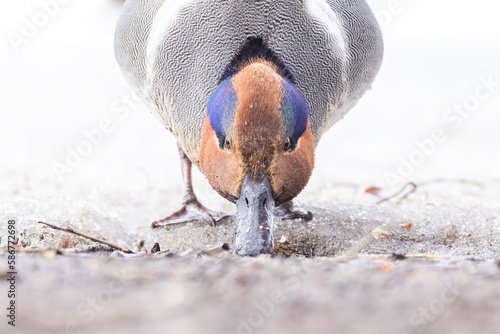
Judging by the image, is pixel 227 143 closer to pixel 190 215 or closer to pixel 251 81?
pixel 251 81

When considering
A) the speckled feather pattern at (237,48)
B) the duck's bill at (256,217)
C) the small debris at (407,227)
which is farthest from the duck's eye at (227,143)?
the small debris at (407,227)

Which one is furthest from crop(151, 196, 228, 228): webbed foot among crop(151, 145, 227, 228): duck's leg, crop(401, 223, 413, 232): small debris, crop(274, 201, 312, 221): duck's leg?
crop(401, 223, 413, 232): small debris

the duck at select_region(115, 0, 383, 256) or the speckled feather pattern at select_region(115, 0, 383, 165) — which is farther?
the speckled feather pattern at select_region(115, 0, 383, 165)

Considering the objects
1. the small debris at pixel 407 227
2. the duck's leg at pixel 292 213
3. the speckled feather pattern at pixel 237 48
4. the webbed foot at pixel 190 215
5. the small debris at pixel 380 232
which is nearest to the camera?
the speckled feather pattern at pixel 237 48

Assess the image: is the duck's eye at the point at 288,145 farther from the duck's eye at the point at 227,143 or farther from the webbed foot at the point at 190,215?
the webbed foot at the point at 190,215

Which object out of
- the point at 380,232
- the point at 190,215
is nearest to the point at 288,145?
the point at 380,232

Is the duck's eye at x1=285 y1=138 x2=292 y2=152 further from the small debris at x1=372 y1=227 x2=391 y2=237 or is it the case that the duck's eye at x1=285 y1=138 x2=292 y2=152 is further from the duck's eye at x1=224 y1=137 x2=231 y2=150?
the small debris at x1=372 y1=227 x2=391 y2=237
